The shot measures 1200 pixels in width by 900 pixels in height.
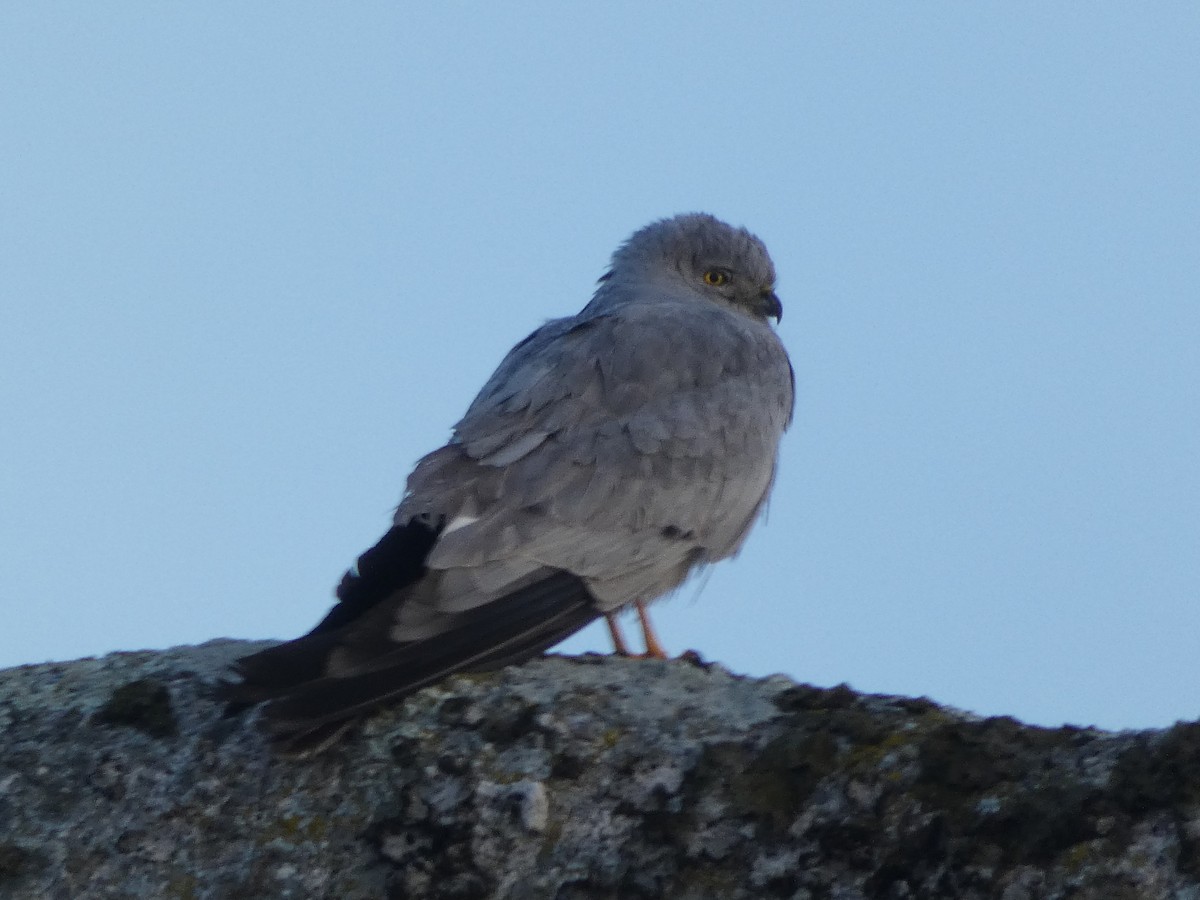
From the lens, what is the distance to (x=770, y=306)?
7902mm

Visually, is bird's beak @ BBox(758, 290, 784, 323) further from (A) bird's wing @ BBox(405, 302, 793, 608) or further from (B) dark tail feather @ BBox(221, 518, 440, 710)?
(B) dark tail feather @ BBox(221, 518, 440, 710)

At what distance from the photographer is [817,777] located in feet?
9.61

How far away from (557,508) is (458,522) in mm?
451

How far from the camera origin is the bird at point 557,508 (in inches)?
150

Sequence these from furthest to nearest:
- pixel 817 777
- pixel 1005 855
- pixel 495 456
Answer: pixel 495 456, pixel 817 777, pixel 1005 855

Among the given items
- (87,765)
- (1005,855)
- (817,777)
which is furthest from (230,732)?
(1005,855)

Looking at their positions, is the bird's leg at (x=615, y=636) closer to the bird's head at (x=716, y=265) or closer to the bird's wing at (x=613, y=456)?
the bird's wing at (x=613, y=456)

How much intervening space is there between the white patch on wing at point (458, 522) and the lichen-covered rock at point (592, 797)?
3.69ft

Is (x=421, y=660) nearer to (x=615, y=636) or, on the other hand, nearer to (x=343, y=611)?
(x=343, y=611)

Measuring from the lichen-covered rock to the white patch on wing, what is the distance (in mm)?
1126

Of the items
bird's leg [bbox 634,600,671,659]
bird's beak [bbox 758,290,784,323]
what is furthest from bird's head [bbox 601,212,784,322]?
bird's leg [bbox 634,600,671,659]

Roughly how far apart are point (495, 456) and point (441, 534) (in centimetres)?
61

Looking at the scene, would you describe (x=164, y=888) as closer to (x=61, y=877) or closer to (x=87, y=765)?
(x=61, y=877)

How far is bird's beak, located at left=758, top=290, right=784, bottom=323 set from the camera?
7902mm
